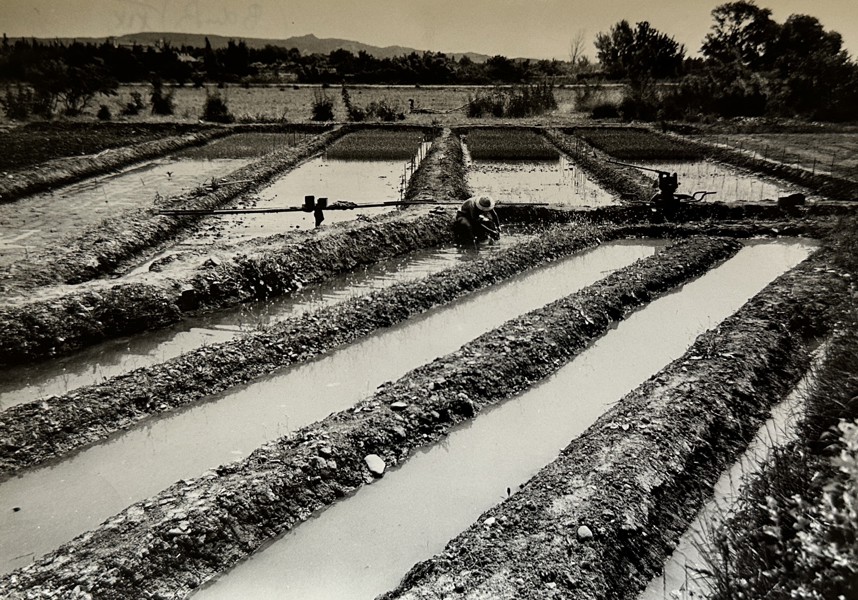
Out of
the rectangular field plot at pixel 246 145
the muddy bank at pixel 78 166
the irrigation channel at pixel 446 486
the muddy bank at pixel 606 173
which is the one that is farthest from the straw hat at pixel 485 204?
the rectangular field plot at pixel 246 145

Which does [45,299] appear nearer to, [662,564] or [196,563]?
[196,563]

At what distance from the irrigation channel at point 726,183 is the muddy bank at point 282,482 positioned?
368 inches

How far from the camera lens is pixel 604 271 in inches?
396

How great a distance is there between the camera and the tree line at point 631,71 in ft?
85.5

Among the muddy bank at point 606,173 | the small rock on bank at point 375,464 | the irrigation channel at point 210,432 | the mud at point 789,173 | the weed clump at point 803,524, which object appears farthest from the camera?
the muddy bank at point 606,173

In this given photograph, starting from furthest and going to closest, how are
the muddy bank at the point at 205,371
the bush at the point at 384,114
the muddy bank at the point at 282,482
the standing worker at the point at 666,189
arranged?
the bush at the point at 384,114
the standing worker at the point at 666,189
the muddy bank at the point at 205,371
the muddy bank at the point at 282,482

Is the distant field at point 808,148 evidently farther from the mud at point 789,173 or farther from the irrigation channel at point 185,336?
the irrigation channel at point 185,336

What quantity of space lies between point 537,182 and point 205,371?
1162 cm

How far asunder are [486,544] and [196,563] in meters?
1.92

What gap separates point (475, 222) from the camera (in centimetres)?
1146

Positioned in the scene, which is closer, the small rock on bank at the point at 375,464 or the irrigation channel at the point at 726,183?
the small rock on bank at the point at 375,464

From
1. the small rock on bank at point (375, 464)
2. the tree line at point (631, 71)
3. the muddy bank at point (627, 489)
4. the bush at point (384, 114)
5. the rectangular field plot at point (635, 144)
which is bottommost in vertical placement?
the small rock on bank at point (375, 464)

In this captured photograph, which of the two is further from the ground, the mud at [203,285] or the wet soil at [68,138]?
the wet soil at [68,138]

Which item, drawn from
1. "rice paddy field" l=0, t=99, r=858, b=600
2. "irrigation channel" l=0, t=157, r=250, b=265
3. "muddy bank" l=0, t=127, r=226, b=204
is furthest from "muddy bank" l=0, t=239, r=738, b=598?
"muddy bank" l=0, t=127, r=226, b=204
